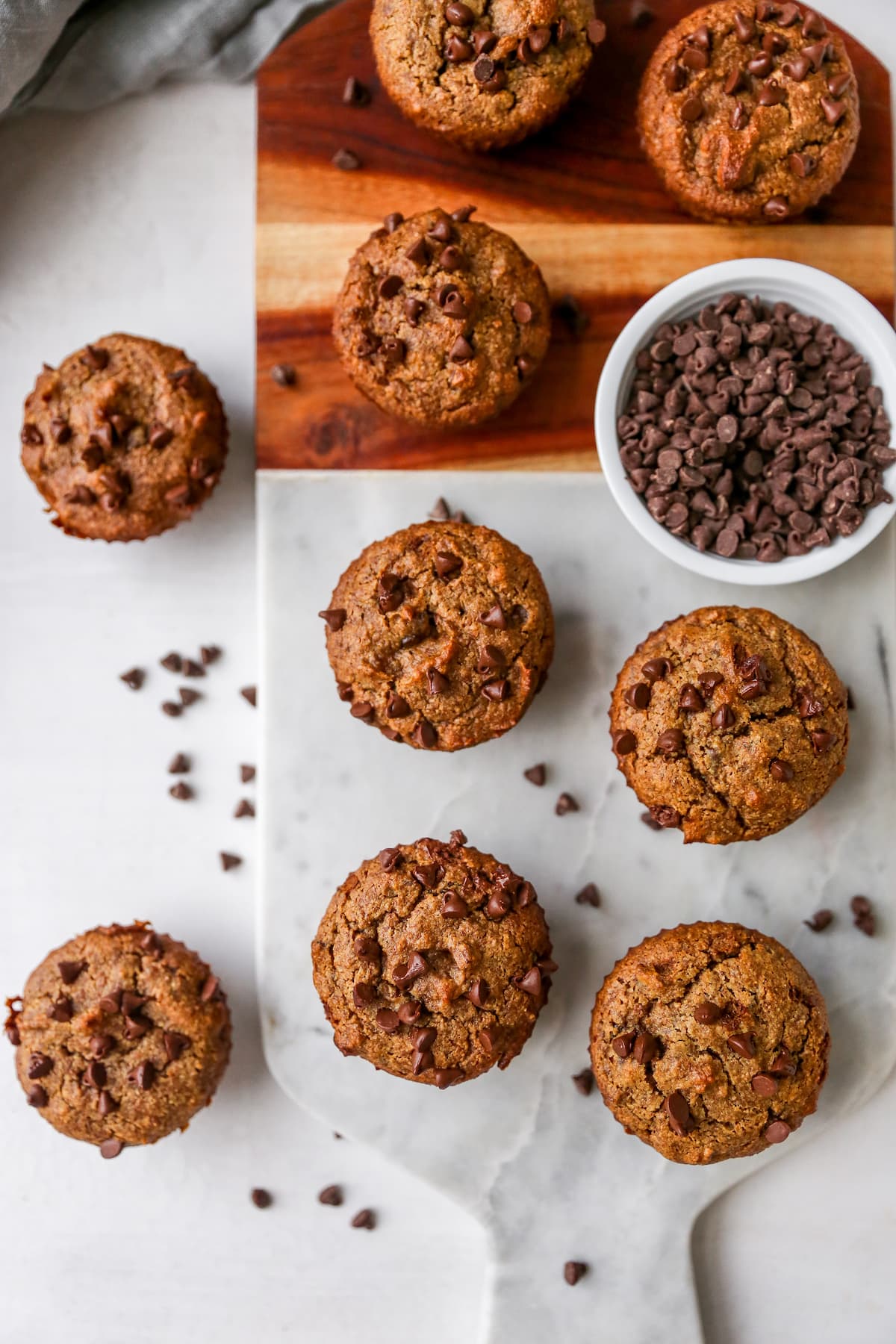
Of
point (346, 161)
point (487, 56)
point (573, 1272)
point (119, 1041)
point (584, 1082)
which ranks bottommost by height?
point (573, 1272)

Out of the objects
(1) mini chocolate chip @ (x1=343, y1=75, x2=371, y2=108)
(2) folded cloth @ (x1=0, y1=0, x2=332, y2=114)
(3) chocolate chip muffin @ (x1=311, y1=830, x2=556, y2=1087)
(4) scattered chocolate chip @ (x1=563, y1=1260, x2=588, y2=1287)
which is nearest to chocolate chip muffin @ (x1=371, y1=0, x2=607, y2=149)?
(1) mini chocolate chip @ (x1=343, y1=75, x2=371, y2=108)

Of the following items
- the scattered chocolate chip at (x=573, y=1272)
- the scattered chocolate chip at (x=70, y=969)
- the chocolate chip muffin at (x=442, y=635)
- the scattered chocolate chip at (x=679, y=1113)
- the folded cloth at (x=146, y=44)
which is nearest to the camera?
the scattered chocolate chip at (x=679, y=1113)

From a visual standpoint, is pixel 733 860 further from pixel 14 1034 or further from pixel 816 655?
pixel 14 1034

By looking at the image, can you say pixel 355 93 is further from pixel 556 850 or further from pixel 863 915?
pixel 863 915

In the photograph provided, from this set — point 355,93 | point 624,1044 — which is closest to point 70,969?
point 624,1044

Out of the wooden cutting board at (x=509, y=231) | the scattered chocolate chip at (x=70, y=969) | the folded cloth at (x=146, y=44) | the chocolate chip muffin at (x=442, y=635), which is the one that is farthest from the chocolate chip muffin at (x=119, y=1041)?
the folded cloth at (x=146, y=44)

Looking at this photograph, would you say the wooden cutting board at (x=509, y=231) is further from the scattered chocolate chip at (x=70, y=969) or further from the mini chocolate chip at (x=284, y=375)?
the scattered chocolate chip at (x=70, y=969)

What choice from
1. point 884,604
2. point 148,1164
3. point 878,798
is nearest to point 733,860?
point 878,798
